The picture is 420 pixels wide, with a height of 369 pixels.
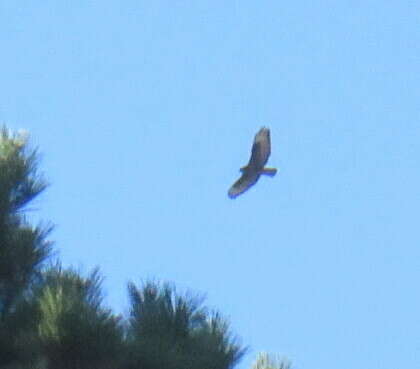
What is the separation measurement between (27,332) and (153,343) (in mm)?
405

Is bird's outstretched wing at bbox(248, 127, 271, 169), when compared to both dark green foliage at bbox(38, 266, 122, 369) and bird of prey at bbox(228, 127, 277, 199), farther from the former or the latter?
dark green foliage at bbox(38, 266, 122, 369)

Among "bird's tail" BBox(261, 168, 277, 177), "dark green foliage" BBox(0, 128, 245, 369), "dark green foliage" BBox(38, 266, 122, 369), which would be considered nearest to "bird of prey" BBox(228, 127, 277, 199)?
"bird's tail" BBox(261, 168, 277, 177)

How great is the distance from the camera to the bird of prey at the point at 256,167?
22.1 feet

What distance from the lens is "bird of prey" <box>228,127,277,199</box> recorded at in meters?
6.73

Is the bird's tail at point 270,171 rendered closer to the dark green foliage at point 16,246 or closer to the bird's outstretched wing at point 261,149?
the bird's outstretched wing at point 261,149

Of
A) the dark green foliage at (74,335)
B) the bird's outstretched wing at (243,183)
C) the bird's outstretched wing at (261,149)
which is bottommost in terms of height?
the dark green foliage at (74,335)

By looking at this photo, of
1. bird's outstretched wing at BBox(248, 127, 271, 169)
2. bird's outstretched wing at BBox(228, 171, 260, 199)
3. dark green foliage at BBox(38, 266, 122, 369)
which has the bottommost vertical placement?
dark green foliage at BBox(38, 266, 122, 369)

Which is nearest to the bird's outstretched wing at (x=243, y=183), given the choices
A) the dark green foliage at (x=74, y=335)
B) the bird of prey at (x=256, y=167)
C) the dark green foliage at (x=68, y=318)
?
the bird of prey at (x=256, y=167)

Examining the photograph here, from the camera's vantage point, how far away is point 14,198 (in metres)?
6.49

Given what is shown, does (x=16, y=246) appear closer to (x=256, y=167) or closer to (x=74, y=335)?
(x=74, y=335)

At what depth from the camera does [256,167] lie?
6824mm

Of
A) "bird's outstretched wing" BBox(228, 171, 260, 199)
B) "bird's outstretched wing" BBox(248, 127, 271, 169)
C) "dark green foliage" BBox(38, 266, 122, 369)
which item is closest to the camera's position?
"dark green foliage" BBox(38, 266, 122, 369)

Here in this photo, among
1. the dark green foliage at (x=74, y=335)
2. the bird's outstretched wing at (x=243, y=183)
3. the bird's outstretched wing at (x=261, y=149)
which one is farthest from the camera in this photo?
the bird's outstretched wing at (x=243, y=183)

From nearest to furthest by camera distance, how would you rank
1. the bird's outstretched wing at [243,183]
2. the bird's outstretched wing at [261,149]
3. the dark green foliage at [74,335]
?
the dark green foliage at [74,335] → the bird's outstretched wing at [261,149] → the bird's outstretched wing at [243,183]
